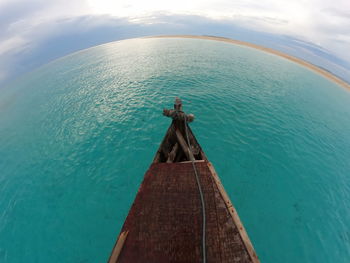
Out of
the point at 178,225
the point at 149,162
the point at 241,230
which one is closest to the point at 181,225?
the point at 178,225

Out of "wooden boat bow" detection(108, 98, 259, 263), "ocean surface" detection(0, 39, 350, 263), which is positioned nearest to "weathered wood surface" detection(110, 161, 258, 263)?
"wooden boat bow" detection(108, 98, 259, 263)

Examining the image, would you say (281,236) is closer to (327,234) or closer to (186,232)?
(327,234)

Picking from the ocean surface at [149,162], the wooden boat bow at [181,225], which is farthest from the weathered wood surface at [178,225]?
the ocean surface at [149,162]

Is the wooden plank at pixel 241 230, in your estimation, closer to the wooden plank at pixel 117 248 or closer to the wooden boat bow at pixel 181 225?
the wooden boat bow at pixel 181 225

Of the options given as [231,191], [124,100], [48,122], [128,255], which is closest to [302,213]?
[231,191]

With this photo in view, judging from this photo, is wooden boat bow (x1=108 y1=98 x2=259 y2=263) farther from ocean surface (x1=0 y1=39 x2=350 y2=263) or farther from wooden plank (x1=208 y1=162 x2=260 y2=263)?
ocean surface (x1=0 y1=39 x2=350 y2=263)

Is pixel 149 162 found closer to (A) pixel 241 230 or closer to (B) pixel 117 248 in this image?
(B) pixel 117 248
